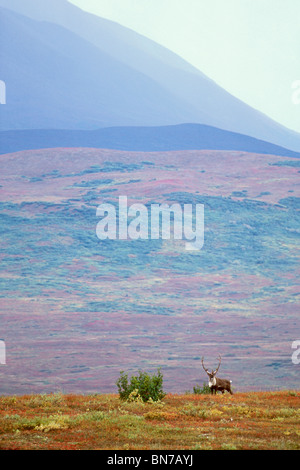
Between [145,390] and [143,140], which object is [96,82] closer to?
[143,140]

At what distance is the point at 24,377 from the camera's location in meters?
42.4

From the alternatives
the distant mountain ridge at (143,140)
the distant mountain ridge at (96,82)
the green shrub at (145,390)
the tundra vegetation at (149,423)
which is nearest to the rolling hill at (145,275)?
the distant mountain ridge at (143,140)

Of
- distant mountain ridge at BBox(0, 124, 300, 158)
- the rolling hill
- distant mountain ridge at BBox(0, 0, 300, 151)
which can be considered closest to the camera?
the rolling hill

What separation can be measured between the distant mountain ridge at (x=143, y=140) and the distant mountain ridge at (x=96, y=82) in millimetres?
5849

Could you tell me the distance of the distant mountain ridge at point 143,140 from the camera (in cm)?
14038

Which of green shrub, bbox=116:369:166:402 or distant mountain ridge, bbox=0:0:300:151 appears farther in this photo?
distant mountain ridge, bbox=0:0:300:151

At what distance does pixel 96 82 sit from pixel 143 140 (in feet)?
124

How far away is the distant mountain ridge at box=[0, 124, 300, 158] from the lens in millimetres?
140375

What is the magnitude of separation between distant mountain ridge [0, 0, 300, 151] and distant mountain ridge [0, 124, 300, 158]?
19.2ft

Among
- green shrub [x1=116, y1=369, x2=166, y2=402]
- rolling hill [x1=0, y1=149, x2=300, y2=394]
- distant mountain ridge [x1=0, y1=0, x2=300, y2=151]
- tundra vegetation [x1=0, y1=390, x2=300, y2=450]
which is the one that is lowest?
tundra vegetation [x1=0, y1=390, x2=300, y2=450]

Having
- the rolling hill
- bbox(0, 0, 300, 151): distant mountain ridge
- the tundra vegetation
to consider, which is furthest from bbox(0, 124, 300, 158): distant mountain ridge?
the tundra vegetation

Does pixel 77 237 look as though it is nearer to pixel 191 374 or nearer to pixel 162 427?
pixel 191 374

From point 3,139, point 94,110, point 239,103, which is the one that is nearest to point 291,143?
point 239,103

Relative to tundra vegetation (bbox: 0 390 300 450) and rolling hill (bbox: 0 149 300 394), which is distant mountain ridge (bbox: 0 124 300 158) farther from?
tundra vegetation (bbox: 0 390 300 450)
